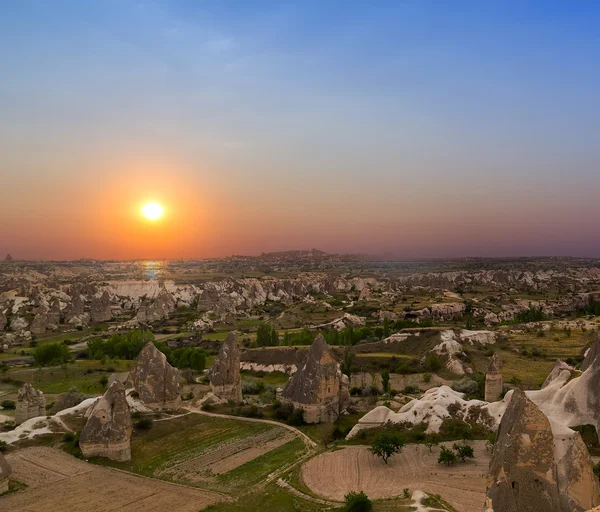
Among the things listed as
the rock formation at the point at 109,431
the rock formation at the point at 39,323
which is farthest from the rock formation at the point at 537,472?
the rock formation at the point at 39,323

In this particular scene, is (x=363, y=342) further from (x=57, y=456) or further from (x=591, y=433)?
(x=57, y=456)

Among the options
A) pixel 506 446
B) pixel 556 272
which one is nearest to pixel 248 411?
pixel 506 446

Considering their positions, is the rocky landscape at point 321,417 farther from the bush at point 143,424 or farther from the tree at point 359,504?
the tree at point 359,504

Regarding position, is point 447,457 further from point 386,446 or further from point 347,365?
point 347,365

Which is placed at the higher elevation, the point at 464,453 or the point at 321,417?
the point at 464,453

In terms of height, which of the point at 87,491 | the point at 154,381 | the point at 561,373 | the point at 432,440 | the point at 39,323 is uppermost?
the point at 561,373

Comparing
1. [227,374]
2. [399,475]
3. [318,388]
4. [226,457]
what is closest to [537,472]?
[399,475]

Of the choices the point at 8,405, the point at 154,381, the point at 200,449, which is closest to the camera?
the point at 200,449
